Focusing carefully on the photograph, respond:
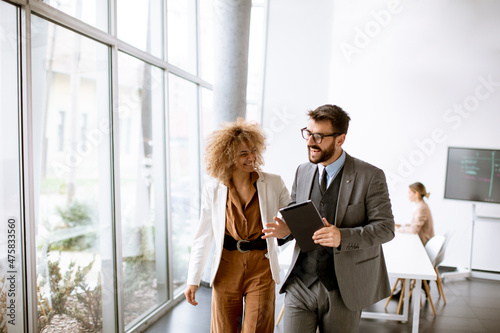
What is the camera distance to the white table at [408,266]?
3.36 m

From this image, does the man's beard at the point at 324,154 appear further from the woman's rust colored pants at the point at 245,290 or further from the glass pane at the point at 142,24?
the glass pane at the point at 142,24

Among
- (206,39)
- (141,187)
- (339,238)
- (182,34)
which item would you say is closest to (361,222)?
(339,238)

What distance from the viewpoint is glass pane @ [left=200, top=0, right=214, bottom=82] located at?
5.70m

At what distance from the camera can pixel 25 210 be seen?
251cm

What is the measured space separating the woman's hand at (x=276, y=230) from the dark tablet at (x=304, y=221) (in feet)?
0.37

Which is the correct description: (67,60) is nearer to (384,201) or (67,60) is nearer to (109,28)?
(109,28)

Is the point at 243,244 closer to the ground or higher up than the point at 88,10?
closer to the ground

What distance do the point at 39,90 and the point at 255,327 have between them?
2122mm

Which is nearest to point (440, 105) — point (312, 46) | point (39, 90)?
point (312, 46)

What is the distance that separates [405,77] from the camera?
6.61 m

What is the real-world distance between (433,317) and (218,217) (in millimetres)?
3213

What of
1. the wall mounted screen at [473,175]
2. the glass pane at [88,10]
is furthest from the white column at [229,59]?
the wall mounted screen at [473,175]

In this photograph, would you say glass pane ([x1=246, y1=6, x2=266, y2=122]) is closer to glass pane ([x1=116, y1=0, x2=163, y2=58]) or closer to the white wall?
the white wall

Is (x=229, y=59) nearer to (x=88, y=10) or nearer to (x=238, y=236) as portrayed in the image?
(x=88, y=10)
